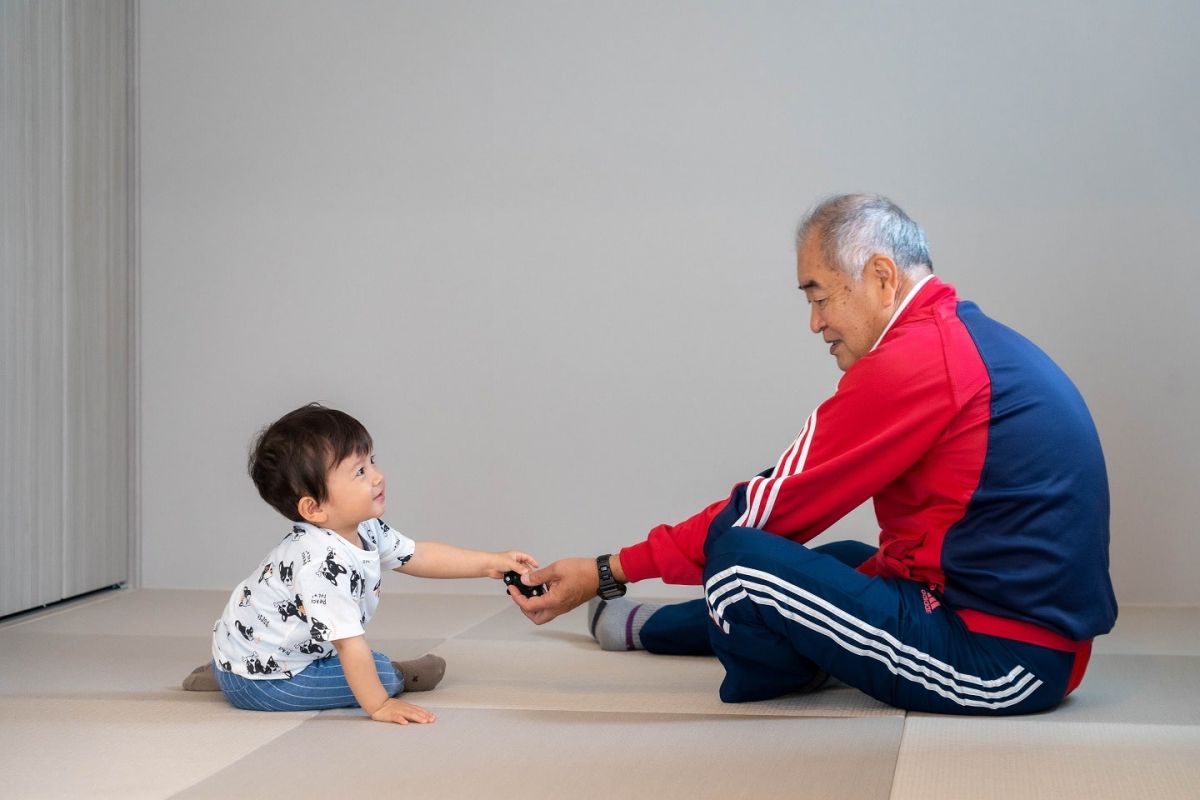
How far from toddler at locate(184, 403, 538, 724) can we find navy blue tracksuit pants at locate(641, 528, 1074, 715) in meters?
0.63

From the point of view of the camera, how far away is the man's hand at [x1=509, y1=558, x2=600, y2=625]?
258cm


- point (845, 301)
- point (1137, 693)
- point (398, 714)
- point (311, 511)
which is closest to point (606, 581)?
point (398, 714)

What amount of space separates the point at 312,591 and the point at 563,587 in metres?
0.50

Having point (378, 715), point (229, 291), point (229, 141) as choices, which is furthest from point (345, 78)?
point (378, 715)

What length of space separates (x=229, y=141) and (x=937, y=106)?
2270mm

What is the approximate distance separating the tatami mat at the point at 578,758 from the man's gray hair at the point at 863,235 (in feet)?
2.79

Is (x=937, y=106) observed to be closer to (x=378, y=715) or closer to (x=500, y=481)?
(x=500, y=481)

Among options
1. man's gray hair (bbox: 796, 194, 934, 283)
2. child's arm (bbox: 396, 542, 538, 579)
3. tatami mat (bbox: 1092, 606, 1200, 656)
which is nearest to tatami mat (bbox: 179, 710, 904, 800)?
child's arm (bbox: 396, 542, 538, 579)

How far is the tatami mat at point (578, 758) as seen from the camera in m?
1.96

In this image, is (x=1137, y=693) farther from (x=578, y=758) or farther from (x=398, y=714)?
(x=398, y=714)

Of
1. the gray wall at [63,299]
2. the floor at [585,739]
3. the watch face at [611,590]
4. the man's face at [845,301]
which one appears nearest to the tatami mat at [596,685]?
the floor at [585,739]

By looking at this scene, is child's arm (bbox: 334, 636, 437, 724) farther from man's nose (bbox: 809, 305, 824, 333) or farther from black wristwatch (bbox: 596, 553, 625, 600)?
man's nose (bbox: 809, 305, 824, 333)

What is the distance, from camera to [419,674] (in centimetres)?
267

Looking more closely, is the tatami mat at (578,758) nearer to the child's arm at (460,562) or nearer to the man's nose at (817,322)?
the child's arm at (460,562)
